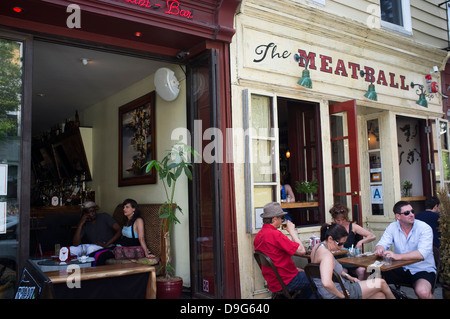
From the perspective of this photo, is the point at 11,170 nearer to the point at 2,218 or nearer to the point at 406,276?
the point at 2,218

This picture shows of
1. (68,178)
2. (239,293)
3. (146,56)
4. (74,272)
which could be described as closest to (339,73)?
(146,56)

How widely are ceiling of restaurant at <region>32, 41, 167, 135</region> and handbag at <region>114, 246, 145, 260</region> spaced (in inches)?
A: 111

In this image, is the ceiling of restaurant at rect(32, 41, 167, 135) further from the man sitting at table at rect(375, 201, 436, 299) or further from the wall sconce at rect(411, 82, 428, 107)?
the wall sconce at rect(411, 82, 428, 107)

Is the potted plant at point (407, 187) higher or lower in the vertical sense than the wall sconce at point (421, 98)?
lower

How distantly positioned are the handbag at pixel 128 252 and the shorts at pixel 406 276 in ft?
11.3

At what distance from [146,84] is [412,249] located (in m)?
4.94

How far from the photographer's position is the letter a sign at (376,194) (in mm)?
8055

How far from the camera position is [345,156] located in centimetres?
730

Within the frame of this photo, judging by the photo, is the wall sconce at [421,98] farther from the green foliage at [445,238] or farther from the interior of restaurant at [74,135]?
the interior of restaurant at [74,135]

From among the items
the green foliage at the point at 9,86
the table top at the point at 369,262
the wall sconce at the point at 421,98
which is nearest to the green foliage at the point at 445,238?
the table top at the point at 369,262

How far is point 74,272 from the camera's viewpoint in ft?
13.7
